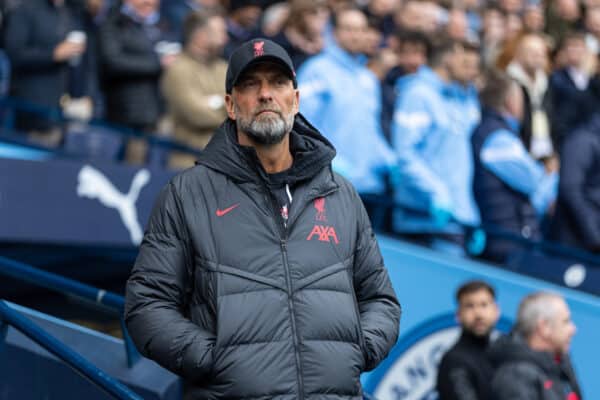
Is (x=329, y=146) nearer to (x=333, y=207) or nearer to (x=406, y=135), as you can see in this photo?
(x=333, y=207)

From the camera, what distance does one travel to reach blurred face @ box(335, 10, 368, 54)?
743 centimetres

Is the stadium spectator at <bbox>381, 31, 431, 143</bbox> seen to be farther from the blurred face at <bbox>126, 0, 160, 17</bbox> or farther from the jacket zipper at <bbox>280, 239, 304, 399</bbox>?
the jacket zipper at <bbox>280, 239, 304, 399</bbox>

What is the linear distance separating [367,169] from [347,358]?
13.6 ft

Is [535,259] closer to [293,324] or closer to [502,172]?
[502,172]

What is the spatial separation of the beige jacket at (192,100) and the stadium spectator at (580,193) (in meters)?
2.57

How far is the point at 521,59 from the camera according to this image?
30.0 ft

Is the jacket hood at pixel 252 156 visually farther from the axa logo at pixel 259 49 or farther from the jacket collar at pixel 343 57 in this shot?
the jacket collar at pixel 343 57

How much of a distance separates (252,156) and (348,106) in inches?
149

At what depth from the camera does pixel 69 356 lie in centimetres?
405

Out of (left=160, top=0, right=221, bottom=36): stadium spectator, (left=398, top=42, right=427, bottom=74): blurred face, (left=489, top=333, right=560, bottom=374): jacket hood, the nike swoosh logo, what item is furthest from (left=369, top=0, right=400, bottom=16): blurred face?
the nike swoosh logo

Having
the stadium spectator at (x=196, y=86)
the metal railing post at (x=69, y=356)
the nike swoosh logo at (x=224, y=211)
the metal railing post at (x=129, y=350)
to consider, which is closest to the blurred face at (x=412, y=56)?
the stadium spectator at (x=196, y=86)

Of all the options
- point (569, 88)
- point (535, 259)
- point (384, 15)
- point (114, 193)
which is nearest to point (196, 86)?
point (114, 193)

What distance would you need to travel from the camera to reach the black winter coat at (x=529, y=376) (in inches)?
223

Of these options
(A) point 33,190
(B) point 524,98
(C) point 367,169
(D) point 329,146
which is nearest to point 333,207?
(D) point 329,146
